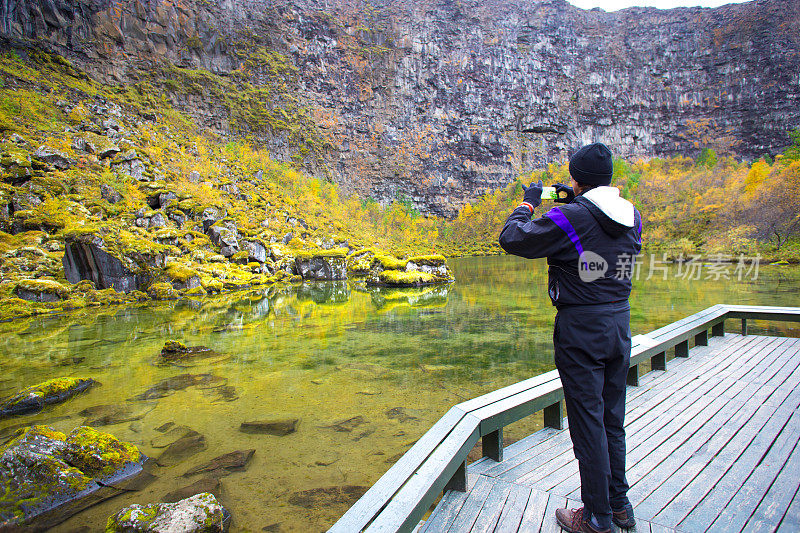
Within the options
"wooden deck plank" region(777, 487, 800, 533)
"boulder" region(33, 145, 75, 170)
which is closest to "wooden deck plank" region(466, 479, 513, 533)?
"wooden deck plank" region(777, 487, 800, 533)

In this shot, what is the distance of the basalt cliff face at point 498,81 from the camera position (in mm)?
57875

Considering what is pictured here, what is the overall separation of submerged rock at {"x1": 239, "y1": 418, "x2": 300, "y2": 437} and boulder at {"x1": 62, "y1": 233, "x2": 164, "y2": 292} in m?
14.5

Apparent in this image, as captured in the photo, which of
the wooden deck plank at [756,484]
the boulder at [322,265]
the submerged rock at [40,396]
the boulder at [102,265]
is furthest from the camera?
the boulder at [322,265]

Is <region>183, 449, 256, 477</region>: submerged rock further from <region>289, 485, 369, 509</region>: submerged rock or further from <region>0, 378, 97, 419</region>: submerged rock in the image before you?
<region>0, 378, 97, 419</region>: submerged rock

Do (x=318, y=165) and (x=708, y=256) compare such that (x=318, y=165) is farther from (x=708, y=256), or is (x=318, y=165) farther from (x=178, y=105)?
(x=708, y=256)

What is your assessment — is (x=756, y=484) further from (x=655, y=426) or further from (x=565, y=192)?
(x=565, y=192)

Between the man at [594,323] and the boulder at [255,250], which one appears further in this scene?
the boulder at [255,250]

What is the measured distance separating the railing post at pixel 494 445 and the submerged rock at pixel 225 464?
7.97 feet

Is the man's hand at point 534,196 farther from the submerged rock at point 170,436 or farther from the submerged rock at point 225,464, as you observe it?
the submerged rock at point 170,436

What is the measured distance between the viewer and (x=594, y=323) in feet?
5.86

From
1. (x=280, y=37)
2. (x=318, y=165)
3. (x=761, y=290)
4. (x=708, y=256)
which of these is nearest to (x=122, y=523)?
(x=761, y=290)

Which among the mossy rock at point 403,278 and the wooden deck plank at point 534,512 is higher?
the wooden deck plank at point 534,512

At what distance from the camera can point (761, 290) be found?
12.6m

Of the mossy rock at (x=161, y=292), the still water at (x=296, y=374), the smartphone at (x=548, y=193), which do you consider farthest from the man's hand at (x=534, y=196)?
the mossy rock at (x=161, y=292)
